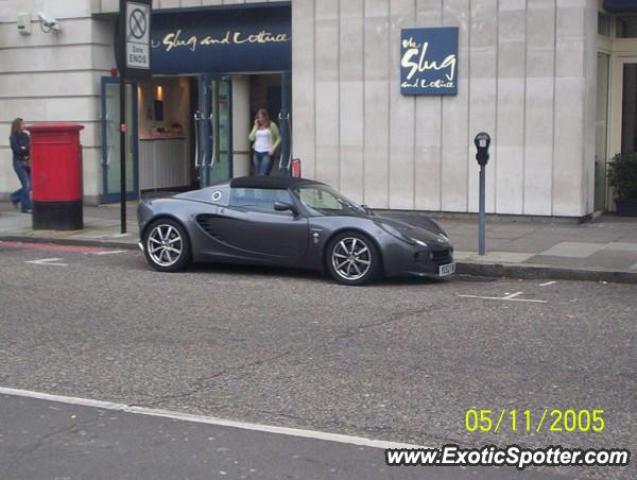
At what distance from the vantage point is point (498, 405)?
694 cm

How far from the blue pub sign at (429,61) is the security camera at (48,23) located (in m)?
7.33

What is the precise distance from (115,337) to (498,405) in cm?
366

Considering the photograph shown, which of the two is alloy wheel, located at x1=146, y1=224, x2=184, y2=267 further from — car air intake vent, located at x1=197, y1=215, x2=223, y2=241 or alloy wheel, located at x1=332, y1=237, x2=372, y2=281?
alloy wheel, located at x1=332, y1=237, x2=372, y2=281

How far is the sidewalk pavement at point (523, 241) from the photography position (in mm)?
12977

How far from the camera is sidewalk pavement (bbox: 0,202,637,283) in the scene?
13.0 meters

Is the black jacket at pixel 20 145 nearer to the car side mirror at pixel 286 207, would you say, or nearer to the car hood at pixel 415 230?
the car side mirror at pixel 286 207

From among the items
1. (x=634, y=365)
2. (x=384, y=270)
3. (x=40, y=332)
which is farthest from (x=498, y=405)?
(x=384, y=270)

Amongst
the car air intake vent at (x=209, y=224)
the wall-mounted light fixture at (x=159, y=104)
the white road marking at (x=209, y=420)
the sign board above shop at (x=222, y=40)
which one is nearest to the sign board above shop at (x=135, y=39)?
the sign board above shop at (x=222, y=40)

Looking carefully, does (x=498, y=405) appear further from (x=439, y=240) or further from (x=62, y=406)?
(x=439, y=240)

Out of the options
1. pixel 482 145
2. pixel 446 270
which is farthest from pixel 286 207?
pixel 482 145

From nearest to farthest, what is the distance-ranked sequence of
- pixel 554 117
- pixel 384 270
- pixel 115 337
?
pixel 115 337 → pixel 384 270 → pixel 554 117

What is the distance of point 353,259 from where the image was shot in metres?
12.2

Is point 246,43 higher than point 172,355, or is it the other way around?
point 246,43

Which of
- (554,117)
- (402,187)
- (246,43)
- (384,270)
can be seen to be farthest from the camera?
(246,43)
